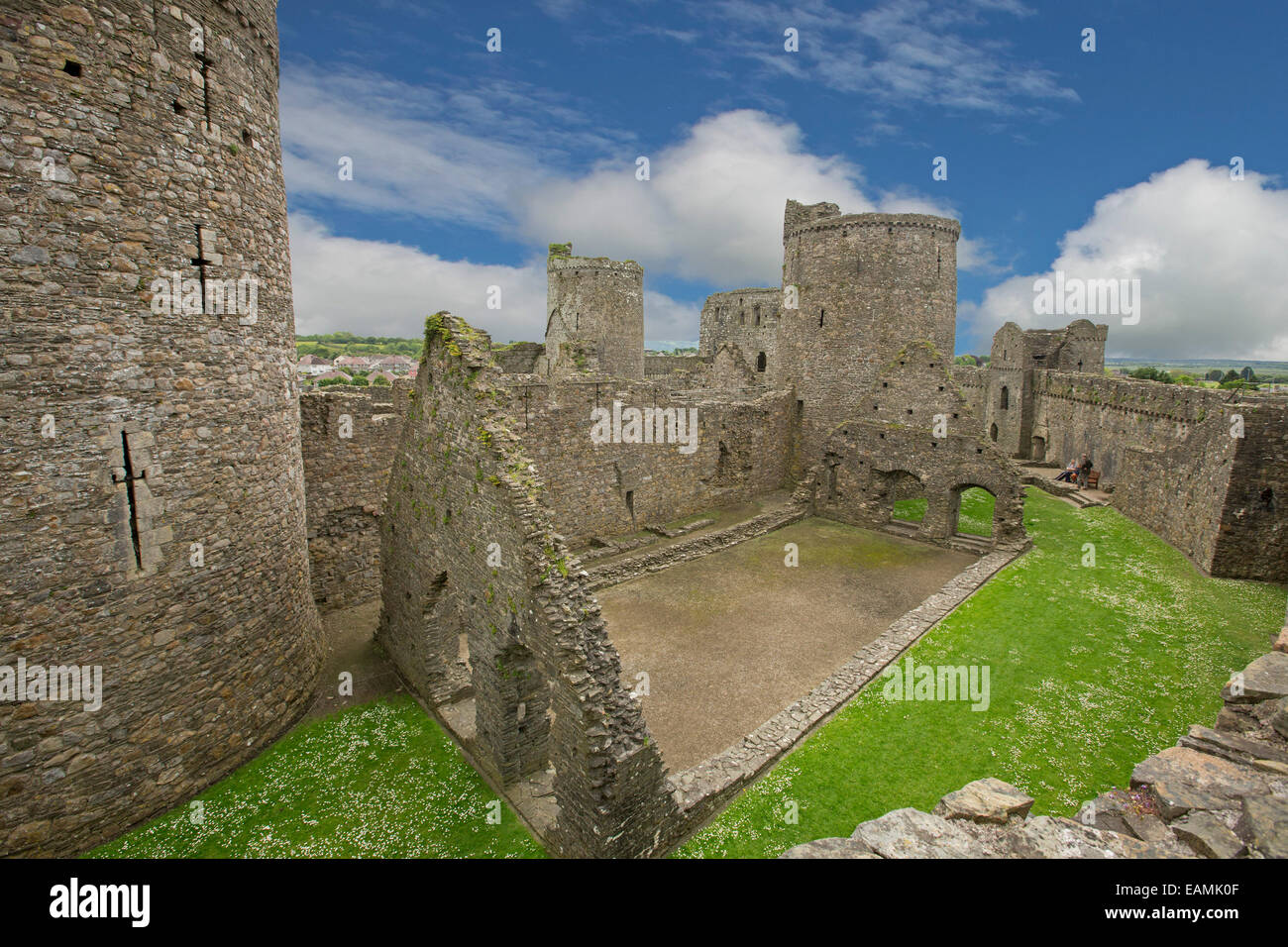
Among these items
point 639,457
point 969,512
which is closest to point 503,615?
point 639,457

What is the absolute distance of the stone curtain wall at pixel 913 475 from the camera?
18.2 metres

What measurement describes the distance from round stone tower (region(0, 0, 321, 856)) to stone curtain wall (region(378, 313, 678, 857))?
225 centimetres

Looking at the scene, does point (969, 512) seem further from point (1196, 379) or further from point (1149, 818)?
point (1196, 379)

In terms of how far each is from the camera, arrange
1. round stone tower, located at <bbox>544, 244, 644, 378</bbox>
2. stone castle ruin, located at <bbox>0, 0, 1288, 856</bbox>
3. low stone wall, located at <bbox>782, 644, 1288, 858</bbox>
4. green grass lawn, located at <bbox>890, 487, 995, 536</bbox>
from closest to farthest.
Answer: low stone wall, located at <bbox>782, 644, 1288, 858</bbox>, stone castle ruin, located at <bbox>0, 0, 1288, 856</bbox>, green grass lawn, located at <bbox>890, 487, 995, 536</bbox>, round stone tower, located at <bbox>544, 244, 644, 378</bbox>

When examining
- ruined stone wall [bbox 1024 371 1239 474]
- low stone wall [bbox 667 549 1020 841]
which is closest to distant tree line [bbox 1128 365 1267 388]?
ruined stone wall [bbox 1024 371 1239 474]


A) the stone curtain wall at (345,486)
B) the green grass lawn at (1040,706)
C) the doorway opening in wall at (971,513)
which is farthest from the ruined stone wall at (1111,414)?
the stone curtain wall at (345,486)

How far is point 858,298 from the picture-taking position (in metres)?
23.5

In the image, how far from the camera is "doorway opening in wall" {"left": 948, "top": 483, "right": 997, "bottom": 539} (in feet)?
63.7

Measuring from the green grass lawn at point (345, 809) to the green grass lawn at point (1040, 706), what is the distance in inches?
110

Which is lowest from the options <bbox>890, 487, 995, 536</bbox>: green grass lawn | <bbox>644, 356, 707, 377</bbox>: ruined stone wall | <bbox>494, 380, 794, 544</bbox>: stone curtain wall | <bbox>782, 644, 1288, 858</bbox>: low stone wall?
<bbox>890, 487, 995, 536</bbox>: green grass lawn

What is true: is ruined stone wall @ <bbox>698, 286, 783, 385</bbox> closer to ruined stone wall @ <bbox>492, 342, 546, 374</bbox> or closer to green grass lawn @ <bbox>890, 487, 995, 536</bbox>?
ruined stone wall @ <bbox>492, 342, 546, 374</bbox>

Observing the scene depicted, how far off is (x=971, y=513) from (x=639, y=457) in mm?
11887

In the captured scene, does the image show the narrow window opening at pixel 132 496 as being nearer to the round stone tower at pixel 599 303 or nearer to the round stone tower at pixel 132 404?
the round stone tower at pixel 132 404
